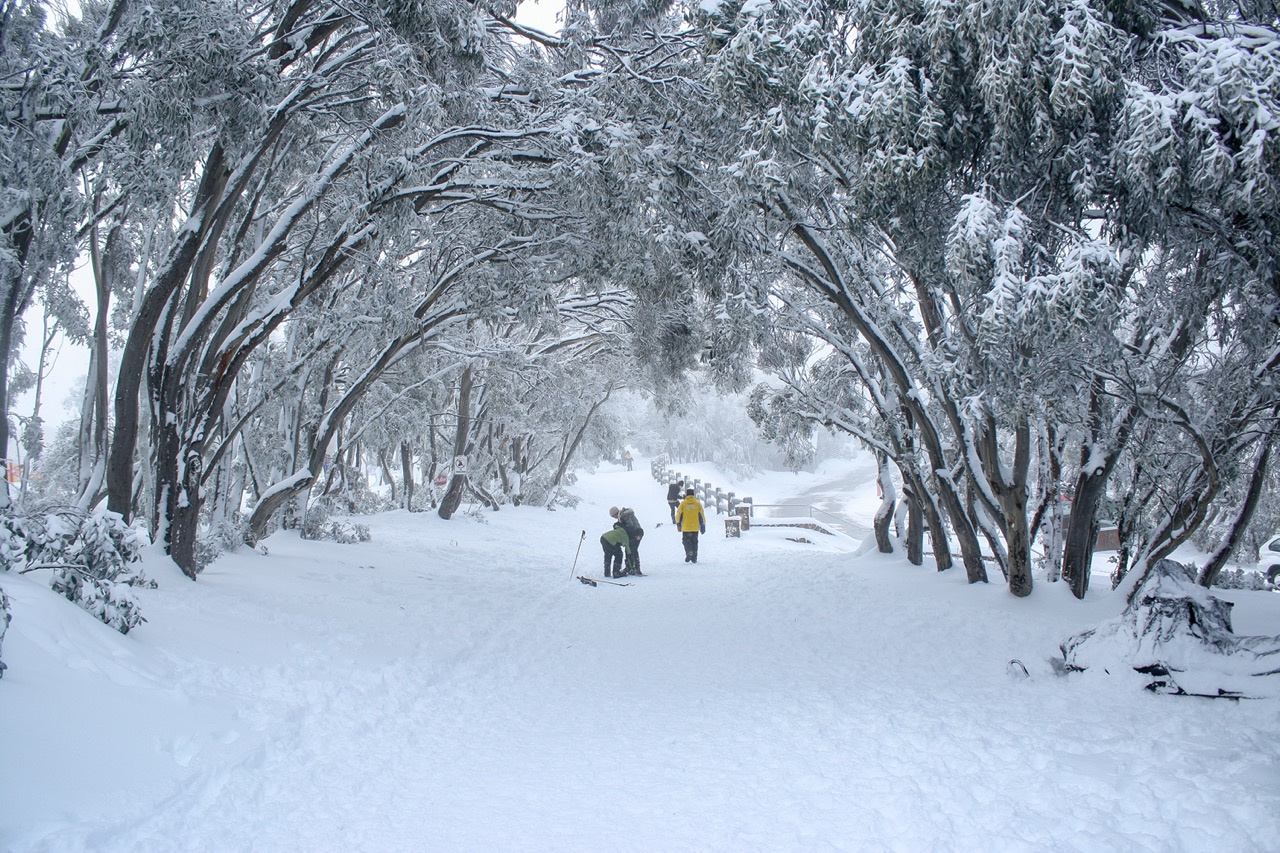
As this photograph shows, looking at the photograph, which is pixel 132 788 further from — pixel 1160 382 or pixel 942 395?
pixel 1160 382

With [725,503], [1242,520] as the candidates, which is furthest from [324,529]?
[725,503]

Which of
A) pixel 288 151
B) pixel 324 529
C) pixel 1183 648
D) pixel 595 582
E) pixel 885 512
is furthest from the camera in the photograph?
pixel 324 529

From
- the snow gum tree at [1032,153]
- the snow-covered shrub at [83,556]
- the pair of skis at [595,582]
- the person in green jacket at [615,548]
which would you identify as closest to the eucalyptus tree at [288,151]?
the snow-covered shrub at [83,556]

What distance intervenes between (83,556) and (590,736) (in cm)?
378

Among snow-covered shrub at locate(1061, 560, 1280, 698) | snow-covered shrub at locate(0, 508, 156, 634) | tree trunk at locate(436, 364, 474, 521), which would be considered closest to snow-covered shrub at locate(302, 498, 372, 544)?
tree trunk at locate(436, 364, 474, 521)

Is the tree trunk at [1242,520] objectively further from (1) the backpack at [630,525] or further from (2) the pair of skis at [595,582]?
(1) the backpack at [630,525]

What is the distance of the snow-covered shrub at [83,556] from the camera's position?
16.1 feet

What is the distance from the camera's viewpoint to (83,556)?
5336mm

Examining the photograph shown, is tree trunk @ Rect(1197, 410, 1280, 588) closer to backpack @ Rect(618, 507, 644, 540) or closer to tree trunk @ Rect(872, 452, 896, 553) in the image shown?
tree trunk @ Rect(872, 452, 896, 553)

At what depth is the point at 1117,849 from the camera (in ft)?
10.8

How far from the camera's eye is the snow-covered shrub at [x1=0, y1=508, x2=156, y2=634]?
4.91 m

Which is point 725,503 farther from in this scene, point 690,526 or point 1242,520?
point 1242,520

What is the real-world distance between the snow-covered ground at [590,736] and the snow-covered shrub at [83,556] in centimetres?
16

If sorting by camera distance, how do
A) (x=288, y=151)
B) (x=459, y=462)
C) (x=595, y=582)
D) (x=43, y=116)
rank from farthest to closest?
(x=459, y=462), (x=595, y=582), (x=288, y=151), (x=43, y=116)
